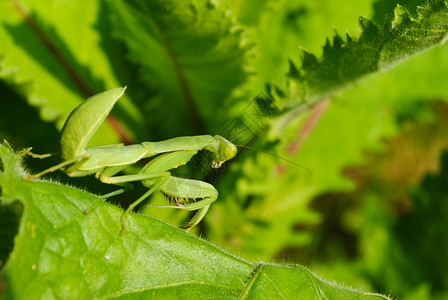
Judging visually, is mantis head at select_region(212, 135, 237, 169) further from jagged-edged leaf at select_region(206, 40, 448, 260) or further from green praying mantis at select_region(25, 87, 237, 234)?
jagged-edged leaf at select_region(206, 40, 448, 260)

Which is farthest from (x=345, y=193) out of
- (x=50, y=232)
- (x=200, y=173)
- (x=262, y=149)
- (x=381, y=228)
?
(x=50, y=232)

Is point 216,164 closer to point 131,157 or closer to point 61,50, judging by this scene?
point 131,157

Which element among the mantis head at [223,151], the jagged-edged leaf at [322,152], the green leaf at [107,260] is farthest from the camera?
the jagged-edged leaf at [322,152]

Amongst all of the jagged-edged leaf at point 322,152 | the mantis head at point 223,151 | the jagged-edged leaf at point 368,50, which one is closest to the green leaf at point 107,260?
the mantis head at point 223,151

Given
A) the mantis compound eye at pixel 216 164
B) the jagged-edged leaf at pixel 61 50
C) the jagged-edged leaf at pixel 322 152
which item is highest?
the jagged-edged leaf at pixel 61 50

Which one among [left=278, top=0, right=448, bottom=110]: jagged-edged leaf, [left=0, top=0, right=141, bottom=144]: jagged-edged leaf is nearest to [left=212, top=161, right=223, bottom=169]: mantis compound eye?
[left=278, top=0, right=448, bottom=110]: jagged-edged leaf

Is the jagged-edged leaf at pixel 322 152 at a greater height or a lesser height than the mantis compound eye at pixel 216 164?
lesser

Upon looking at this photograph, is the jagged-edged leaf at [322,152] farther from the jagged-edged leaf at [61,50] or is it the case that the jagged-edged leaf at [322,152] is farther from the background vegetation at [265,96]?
the jagged-edged leaf at [61,50]

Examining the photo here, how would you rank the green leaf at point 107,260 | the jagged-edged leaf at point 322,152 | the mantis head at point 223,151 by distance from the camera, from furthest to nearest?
the jagged-edged leaf at point 322,152 → the mantis head at point 223,151 → the green leaf at point 107,260
